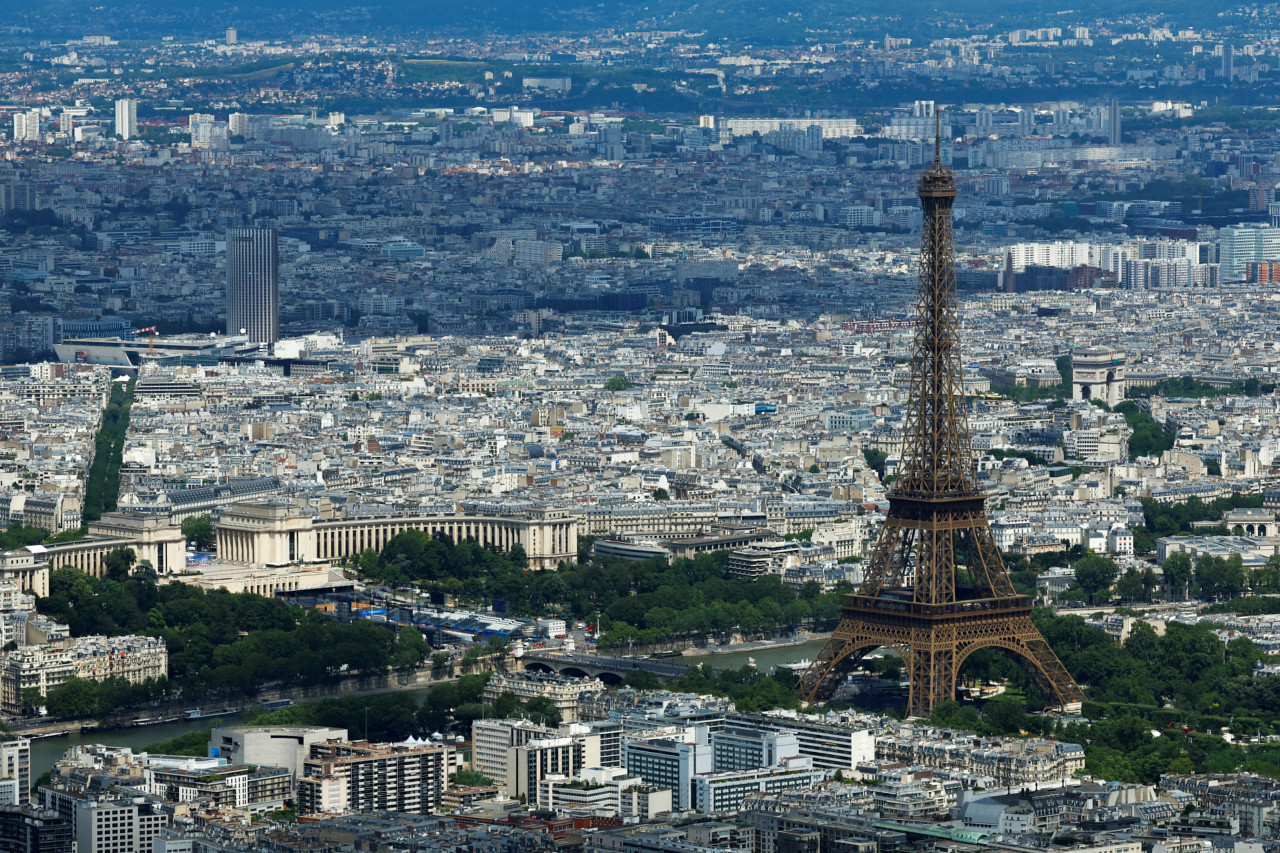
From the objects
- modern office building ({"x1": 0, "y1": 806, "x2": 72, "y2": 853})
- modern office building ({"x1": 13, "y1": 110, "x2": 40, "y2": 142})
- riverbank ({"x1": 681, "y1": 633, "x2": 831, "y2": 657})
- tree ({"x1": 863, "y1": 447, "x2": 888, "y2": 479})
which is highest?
modern office building ({"x1": 13, "y1": 110, "x2": 40, "y2": 142})

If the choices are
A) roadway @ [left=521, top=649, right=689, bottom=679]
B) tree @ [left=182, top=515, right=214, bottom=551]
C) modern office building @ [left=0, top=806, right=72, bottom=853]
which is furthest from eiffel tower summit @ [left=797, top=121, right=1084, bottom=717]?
tree @ [left=182, top=515, right=214, bottom=551]

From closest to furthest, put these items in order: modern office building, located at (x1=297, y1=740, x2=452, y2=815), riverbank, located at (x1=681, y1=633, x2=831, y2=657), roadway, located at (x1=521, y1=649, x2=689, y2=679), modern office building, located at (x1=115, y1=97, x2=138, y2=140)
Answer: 1. modern office building, located at (x1=297, y1=740, x2=452, y2=815)
2. roadway, located at (x1=521, y1=649, x2=689, y2=679)
3. riverbank, located at (x1=681, y1=633, x2=831, y2=657)
4. modern office building, located at (x1=115, y1=97, x2=138, y2=140)

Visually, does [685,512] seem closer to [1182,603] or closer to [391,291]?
[1182,603]

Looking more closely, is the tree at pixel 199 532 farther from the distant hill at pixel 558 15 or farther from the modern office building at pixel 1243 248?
the distant hill at pixel 558 15

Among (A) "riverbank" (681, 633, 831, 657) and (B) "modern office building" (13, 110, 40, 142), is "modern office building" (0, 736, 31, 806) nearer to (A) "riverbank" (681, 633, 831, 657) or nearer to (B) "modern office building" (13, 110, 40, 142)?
(A) "riverbank" (681, 633, 831, 657)

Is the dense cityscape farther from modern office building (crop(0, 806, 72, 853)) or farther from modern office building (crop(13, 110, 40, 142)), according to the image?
modern office building (crop(13, 110, 40, 142))

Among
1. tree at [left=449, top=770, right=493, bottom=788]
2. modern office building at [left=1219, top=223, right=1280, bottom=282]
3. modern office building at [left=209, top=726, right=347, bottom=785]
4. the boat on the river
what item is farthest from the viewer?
modern office building at [left=1219, top=223, right=1280, bottom=282]

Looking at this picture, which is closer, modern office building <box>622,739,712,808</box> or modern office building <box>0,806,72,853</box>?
modern office building <box>0,806,72,853</box>

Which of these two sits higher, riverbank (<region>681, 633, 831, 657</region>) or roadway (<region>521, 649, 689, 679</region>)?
roadway (<region>521, 649, 689, 679</region>)

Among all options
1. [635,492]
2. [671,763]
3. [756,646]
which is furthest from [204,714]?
[635,492]
